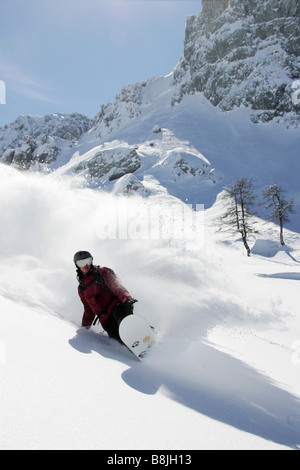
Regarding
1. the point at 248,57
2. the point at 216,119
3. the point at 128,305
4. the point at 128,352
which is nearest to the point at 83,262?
the point at 128,305

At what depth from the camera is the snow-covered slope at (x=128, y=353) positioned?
5.72ft

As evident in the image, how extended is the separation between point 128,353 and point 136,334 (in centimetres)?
41

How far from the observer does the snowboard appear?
11.4ft

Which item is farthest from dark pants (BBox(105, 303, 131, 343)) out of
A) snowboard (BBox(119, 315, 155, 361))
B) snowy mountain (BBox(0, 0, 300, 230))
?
snowy mountain (BBox(0, 0, 300, 230))

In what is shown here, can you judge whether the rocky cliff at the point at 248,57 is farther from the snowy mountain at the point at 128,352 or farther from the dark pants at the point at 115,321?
the dark pants at the point at 115,321

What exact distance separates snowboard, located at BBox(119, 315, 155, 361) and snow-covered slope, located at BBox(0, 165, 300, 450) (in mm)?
206

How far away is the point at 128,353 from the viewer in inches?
147

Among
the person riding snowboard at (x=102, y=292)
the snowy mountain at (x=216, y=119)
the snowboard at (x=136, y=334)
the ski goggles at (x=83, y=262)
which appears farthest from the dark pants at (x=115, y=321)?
the snowy mountain at (x=216, y=119)

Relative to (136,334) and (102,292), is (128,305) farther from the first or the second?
(102,292)

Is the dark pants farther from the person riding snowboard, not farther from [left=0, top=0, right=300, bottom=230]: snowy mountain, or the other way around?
[left=0, top=0, right=300, bottom=230]: snowy mountain

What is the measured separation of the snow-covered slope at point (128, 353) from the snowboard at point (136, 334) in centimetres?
21
